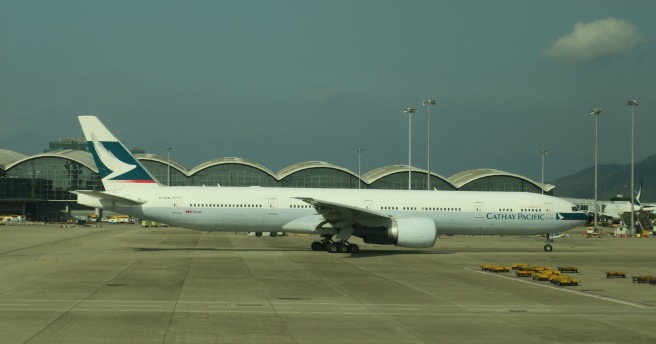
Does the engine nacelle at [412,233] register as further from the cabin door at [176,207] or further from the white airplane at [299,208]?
the cabin door at [176,207]

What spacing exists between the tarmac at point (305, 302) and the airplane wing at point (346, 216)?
3617mm

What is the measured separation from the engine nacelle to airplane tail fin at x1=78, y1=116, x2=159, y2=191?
12.7 meters

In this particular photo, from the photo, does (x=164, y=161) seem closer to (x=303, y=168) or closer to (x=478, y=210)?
(x=303, y=168)

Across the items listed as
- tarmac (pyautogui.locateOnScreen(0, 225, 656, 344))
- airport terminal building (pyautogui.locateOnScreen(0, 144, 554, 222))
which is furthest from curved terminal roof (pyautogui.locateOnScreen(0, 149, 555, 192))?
tarmac (pyautogui.locateOnScreen(0, 225, 656, 344))

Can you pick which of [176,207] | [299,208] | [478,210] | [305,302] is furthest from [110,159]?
[305,302]

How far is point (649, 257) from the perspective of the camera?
3959 cm

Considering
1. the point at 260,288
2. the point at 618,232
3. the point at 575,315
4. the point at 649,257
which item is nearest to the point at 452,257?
the point at 649,257

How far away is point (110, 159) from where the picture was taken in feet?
130

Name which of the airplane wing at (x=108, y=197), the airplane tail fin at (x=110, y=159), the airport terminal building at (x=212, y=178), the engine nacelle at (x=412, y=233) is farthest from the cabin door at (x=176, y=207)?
the airport terminal building at (x=212, y=178)

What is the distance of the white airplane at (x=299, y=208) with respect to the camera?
37500mm

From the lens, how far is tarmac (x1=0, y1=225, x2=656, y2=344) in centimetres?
1449

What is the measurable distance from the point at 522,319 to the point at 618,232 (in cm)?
5908

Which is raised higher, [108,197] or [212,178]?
[212,178]

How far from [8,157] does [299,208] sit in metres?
103
